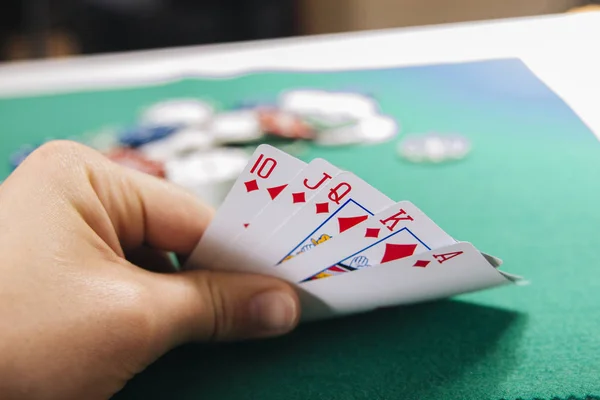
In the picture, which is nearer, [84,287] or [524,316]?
[84,287]

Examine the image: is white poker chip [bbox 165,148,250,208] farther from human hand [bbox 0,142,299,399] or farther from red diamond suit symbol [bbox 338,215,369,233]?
red diamond suit symbol [bbox 338,215,369,233]

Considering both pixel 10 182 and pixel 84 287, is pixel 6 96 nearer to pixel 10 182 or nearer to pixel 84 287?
pixel 10 182

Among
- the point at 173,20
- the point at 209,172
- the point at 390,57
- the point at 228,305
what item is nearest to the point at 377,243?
the point at 228,305

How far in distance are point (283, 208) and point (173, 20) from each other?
289cm

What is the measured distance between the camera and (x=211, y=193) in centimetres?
90

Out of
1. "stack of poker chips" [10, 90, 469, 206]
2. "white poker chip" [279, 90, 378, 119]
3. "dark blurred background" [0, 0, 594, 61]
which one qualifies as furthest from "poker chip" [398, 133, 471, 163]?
"dark blurred background" [0, 0, 594, 61]

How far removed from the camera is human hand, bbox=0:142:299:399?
46 centimetres

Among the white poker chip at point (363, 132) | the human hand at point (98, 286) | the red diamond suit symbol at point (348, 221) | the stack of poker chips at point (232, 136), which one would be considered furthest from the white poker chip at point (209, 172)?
the red diamond suit symbol at point (348, 221)

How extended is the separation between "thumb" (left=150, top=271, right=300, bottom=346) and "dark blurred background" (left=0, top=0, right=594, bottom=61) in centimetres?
242

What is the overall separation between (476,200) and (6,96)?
99cm

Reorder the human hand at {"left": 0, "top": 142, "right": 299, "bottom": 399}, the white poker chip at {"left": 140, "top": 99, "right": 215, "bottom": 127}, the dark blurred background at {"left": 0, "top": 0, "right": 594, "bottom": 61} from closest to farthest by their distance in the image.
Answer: the human hand at {"left": 0, "top": 142, "right": 299, "bottom": 399}
the white poker chip at {"left": 140, "top": 99, "right": 215, "bottom": 127}
the dark blurred background at {"left": 0, "top": 0, "right": 594, "bottom": 61}

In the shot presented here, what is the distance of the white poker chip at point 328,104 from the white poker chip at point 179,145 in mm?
149

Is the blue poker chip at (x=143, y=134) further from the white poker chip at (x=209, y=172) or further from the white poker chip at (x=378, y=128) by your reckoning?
the white poker chip at (x=378, y=128)

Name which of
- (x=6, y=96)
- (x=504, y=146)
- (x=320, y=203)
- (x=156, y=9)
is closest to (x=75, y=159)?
(x=320, y=203)
